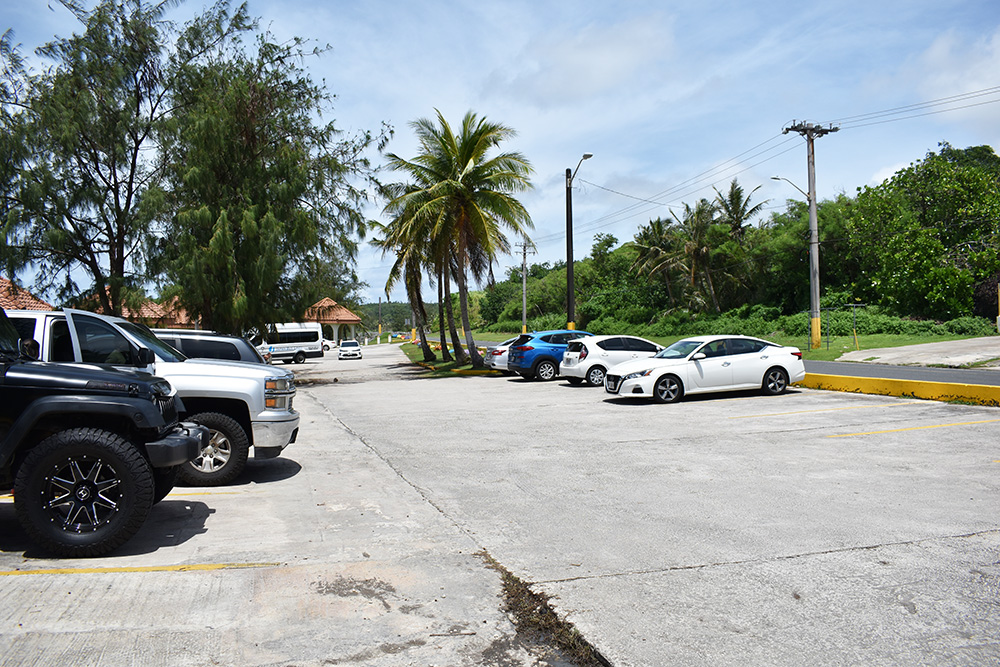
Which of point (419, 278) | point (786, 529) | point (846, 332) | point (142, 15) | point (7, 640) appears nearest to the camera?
point (7, 640)

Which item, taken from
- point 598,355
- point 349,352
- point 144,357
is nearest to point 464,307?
point 598,355

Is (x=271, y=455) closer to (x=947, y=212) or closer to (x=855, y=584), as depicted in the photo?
(x=855, y=584)

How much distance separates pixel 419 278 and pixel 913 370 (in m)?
23.0

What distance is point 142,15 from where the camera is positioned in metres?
24.0

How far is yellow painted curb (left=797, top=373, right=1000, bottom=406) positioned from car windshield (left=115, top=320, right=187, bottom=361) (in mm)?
13979

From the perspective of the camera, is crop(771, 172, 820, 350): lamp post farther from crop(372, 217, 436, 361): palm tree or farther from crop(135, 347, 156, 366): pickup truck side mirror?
crop(135, 347, 156, 366): pickup truck side mirror

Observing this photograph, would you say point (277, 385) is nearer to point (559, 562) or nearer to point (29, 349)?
point (29, 349)

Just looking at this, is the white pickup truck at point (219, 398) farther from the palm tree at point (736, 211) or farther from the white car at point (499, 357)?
the palm tree at point (736, 211)

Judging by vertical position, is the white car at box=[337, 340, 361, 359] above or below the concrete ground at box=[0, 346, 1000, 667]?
above

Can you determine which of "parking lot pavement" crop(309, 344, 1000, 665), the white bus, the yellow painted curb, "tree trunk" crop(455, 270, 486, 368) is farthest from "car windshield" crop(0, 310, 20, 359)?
the white bus

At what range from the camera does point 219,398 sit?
8.38 m

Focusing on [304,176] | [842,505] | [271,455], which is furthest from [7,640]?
[304,176]

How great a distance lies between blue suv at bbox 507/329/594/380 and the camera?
23.1 m

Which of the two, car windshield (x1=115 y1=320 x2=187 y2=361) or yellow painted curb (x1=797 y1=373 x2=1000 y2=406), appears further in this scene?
yellow painted curb (x1=797 y1=373 x2=1000 y2=406)
